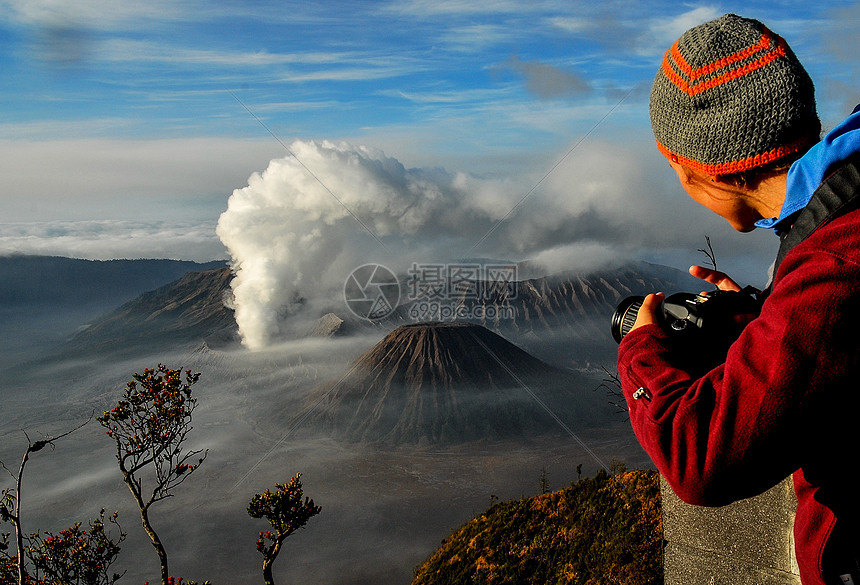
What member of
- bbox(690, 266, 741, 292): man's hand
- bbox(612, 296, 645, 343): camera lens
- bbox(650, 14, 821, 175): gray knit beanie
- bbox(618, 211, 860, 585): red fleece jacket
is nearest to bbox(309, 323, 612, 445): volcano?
bbox(690, 266, 741, 292): man's hand

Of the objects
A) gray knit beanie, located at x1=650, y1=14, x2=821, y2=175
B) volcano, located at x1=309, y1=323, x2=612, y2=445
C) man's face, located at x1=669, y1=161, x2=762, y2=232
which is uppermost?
gray knit beanie, located at x1=650, y1=14, x2=821, y2=175

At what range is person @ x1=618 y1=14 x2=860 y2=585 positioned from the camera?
107 cm

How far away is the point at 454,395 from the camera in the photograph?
16175cm

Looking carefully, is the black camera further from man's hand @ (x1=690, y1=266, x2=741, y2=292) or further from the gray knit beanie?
man's hand @ (x1=690, y1=266, x2=741, y2=292)

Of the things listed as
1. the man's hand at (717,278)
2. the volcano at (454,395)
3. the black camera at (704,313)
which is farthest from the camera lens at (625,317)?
the volcano at (454,395)

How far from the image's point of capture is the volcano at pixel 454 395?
15825 centimetres

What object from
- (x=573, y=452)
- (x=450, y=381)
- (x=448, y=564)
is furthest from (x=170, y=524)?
(x=448, y=564)

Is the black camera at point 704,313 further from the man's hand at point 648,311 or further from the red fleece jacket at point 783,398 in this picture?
the red fleece jacket at point 783,398

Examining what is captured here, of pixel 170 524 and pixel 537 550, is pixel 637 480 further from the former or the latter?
pixel 170 524

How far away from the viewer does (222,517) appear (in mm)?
126562

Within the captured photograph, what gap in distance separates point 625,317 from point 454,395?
162 m

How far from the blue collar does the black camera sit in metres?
0.25

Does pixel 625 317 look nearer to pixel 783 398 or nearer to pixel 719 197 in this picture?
pixel 719 197

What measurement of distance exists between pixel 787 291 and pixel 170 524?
14242 centimetres
